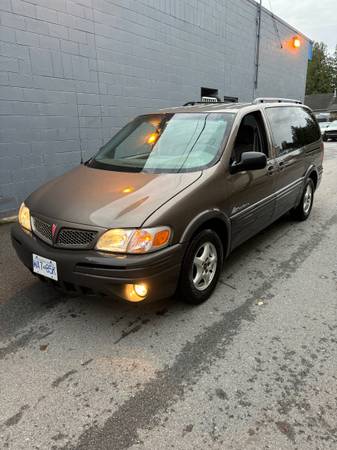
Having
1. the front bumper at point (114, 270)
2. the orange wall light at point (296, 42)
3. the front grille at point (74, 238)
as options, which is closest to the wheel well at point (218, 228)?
the front bumper at point (114, 270)

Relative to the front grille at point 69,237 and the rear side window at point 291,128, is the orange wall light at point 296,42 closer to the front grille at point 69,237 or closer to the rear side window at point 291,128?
the rear side window at point 291,128

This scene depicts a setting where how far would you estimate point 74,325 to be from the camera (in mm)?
3006

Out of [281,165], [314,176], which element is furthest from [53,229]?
[314,176]

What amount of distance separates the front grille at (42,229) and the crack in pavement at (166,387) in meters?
1.35

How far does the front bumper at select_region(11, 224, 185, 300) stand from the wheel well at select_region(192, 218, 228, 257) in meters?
0.38

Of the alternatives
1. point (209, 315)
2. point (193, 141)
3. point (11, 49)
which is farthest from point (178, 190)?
point (11, 49)

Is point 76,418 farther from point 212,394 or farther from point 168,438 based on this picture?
point 212,394

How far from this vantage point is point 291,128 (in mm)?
4859

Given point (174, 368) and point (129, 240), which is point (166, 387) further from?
point (129, 240)

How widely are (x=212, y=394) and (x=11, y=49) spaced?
5.64 metres

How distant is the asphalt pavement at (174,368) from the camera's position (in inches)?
79.0

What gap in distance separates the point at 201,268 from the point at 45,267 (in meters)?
1.31

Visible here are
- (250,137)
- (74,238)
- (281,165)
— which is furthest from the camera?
(281,165)

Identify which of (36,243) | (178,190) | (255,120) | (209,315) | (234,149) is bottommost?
(209,315)
